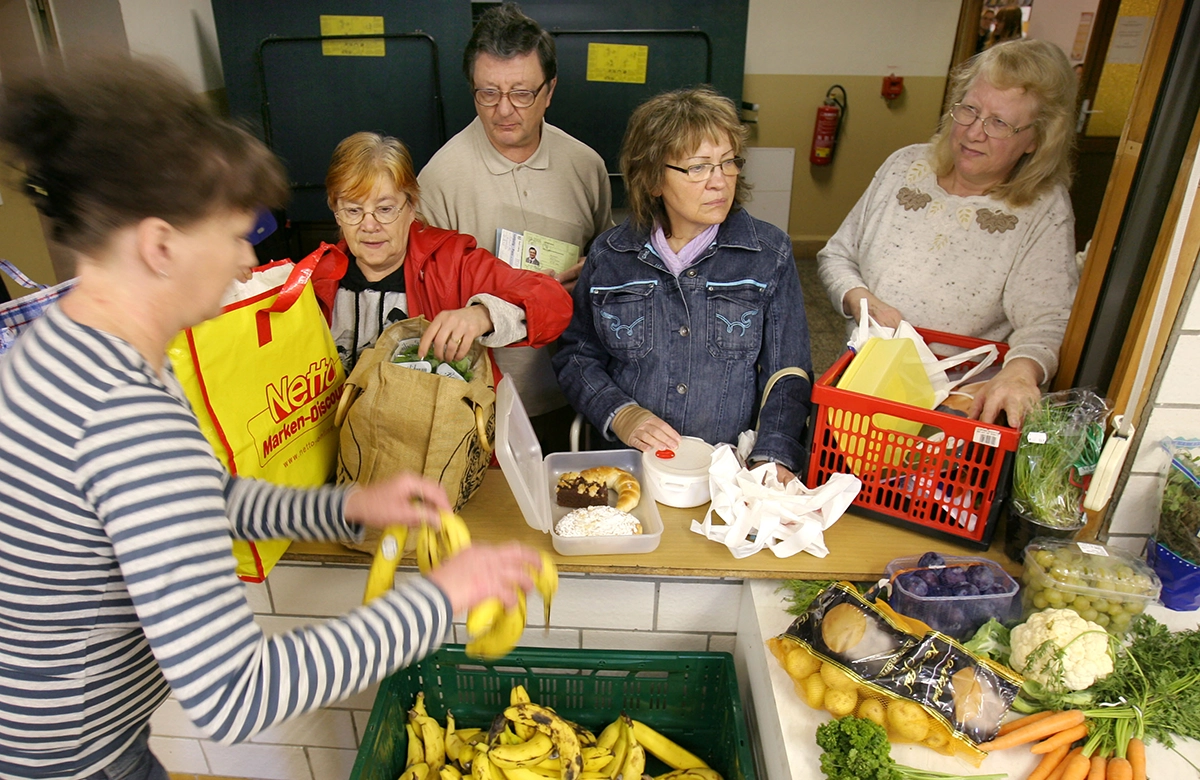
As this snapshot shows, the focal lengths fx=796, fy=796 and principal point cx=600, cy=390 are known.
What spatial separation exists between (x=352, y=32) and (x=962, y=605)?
336 centimetres

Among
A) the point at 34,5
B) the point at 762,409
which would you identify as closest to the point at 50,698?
the point at 762,409

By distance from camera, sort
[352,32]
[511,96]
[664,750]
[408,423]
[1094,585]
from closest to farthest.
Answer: [1094,585] → [408,423] → [664,750] → [511,96] → [352,32]

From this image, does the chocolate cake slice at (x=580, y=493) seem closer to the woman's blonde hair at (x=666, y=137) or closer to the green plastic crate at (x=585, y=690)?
the green plastic crate at (x=585, y=690)

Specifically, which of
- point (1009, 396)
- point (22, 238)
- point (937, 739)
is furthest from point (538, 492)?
point (22, 238)

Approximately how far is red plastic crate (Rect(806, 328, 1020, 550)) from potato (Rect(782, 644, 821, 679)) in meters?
0.41

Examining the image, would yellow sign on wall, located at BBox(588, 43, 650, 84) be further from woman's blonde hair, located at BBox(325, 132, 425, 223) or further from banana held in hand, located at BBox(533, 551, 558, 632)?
banana held in hand, located at BBox(533, 551, 558, 632)

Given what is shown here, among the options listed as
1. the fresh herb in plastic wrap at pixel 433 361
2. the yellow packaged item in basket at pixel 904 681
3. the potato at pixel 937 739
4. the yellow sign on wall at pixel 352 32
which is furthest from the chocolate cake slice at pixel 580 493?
the yellow sign on wall at pixel 352 32

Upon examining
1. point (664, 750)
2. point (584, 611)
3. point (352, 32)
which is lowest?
point (664, 750)

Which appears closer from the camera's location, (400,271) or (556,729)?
(556,729)

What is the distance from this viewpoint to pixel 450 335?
1.64 m

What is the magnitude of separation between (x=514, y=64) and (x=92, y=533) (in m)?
1.64

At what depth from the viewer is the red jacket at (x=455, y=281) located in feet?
6.12

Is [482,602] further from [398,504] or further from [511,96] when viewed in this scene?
[511,96]

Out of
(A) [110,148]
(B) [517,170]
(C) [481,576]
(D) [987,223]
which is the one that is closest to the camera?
(A) [110,148]
